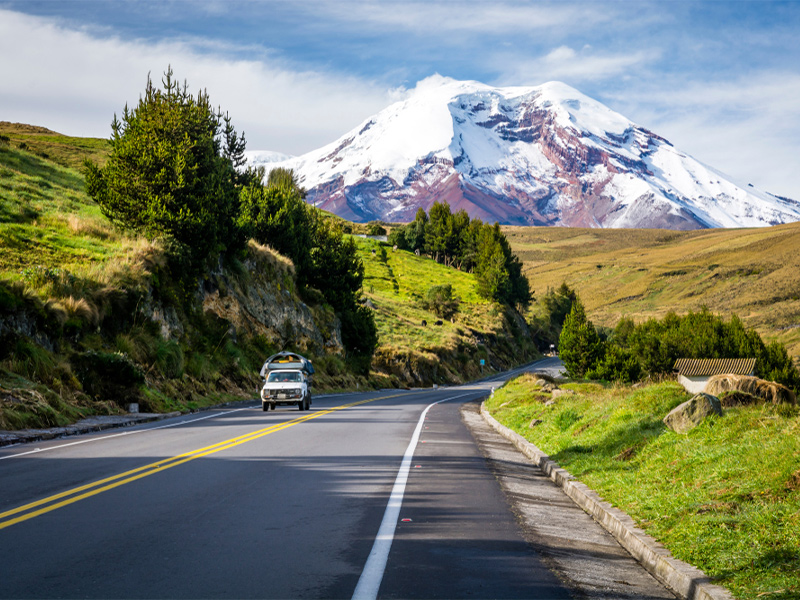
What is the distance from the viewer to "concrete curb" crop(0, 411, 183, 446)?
15545 millimetres

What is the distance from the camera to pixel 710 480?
8695mm

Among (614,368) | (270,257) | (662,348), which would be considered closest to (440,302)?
(614,368)

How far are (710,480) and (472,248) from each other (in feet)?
434

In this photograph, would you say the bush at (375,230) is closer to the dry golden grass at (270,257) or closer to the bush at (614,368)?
the bush at (614,368)

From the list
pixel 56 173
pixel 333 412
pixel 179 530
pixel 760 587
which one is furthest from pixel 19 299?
pixel 56 173

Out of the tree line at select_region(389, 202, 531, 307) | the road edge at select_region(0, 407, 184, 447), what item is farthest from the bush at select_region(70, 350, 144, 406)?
the tree line at select_region(389, 202, 531, 307)

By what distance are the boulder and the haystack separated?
5.95ft

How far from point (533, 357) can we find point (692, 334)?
3098 centimetres

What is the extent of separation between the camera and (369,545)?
6.84 metres

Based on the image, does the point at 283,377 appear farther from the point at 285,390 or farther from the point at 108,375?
the point at 108,375

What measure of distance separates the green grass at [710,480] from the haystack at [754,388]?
717mm

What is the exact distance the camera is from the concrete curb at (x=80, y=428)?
51.0ft

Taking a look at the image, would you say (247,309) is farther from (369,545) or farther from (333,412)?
(369,545)

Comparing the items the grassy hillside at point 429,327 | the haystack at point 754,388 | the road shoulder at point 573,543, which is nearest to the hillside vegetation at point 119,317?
the grassy hillside at point 429,327
